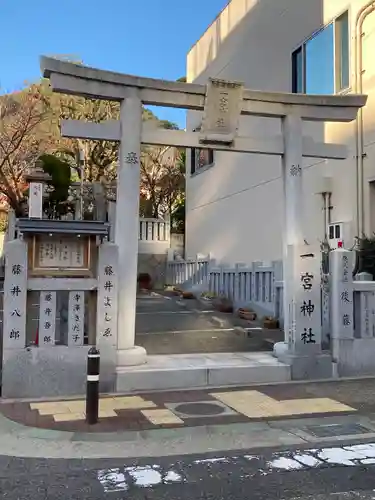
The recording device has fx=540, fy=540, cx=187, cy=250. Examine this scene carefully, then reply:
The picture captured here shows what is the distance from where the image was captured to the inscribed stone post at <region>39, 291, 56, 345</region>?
832 centimetres

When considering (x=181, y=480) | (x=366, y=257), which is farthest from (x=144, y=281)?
(x=181, y=480)

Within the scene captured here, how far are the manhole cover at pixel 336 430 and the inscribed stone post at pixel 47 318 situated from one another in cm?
409

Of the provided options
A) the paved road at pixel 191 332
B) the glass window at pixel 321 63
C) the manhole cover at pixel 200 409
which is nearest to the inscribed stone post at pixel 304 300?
the paved road at pixel 191 332

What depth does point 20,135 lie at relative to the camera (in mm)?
24500

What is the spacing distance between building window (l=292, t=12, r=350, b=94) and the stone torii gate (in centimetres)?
445

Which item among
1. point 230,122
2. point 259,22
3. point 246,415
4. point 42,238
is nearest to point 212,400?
point 246,415

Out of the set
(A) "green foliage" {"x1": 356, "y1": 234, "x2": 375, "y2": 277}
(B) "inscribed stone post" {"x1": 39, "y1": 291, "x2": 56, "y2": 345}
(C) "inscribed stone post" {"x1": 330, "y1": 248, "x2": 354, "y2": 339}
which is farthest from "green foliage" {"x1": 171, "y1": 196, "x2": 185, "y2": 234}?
(B) "inscribed stone post" {"x1": 39, "y1": 291, "x2": 56, "y2": 345}

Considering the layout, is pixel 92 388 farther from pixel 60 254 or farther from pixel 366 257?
pixel 366 257

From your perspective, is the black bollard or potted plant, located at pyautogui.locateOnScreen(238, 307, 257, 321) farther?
potted plant, located at pyautogui.locateOnScreen(238, 307, 257, 321)

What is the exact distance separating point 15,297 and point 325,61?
11.1 meters

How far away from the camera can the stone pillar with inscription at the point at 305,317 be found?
9641 millimetres

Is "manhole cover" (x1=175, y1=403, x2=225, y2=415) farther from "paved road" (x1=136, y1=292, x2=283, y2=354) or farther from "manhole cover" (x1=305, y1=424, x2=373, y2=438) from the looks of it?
"paved road" (x1=136, y1=292, x2=283, y2=354)

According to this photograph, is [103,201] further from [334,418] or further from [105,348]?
[334,418]

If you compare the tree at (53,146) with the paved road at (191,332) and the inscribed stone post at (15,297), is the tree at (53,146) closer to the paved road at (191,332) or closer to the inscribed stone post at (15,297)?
the paved road at (191,332)
